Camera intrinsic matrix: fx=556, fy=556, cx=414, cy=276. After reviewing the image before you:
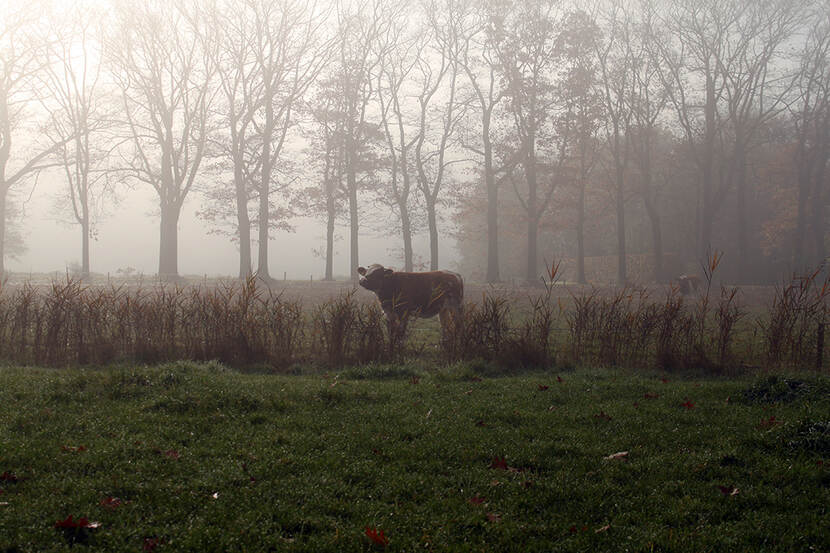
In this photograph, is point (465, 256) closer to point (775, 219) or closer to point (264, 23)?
point (775, 219)

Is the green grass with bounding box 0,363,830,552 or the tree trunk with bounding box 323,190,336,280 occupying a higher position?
the tree trunk with bounding box 323,190,336,280

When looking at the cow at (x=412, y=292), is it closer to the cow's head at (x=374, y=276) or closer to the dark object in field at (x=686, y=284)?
Answer: the cow's head at (x=374, y=276)

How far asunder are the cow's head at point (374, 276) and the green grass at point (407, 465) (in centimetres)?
432

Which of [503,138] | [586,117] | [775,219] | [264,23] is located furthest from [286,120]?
[775,219]

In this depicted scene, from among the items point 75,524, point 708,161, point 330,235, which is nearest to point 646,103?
point 708,161

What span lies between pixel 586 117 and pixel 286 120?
1666 centimetres

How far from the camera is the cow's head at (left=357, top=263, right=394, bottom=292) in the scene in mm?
11781

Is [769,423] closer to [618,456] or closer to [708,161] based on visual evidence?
[618,456]

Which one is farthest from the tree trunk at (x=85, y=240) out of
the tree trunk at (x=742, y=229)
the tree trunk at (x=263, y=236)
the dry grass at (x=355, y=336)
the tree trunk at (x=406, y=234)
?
the tree trunk at (x=742, y=229)

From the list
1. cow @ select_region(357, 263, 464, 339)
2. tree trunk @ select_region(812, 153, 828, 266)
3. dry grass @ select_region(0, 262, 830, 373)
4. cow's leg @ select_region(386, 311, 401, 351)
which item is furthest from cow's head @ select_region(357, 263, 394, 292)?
tree trunk @ select_region(812, 153, 828, 266)

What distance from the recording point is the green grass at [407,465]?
3.91 meters

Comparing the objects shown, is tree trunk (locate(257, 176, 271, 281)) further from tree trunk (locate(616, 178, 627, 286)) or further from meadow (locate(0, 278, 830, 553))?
tree trunk (locate(616, 178, 627, 286))

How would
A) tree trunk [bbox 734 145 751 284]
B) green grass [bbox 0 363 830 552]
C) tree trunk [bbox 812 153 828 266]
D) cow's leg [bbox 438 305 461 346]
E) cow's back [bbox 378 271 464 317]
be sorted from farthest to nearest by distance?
tree trunk [bbox 812 153 828 266]
tree trunk [bbox 734 145 751 284]
cow's back [bbox 378 271 464 317]
cow's leg [bbox 438 305 461 346]
green grass [bbox 0 363 830 552]

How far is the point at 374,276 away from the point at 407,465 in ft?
22.8
